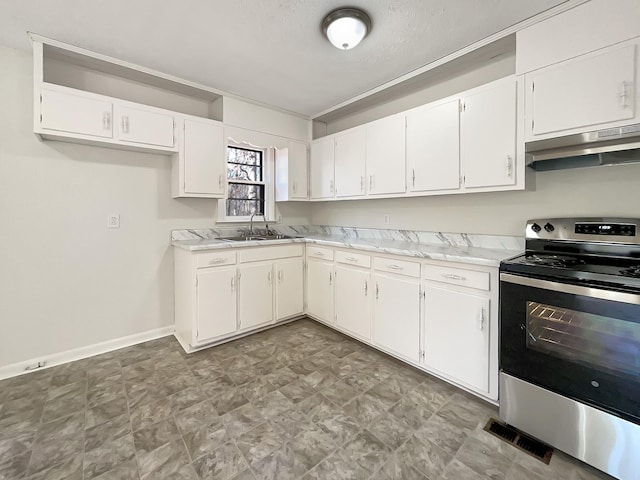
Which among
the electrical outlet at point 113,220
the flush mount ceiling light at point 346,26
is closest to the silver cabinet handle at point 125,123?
the electrical outlet at point 113,220

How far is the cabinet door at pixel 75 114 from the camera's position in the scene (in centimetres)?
224

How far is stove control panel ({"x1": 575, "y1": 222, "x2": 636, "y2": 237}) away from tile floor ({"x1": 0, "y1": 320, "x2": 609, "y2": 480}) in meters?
1.33

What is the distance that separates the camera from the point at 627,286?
4.37 ft

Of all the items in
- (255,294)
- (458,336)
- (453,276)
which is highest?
(453,276)

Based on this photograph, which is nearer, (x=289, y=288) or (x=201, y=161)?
(x=201, y=161)

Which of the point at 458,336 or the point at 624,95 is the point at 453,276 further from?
the point at 624,95

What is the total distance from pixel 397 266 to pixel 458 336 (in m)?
0.69

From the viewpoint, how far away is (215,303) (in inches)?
109

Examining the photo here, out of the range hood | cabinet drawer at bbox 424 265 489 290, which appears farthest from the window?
the range hood

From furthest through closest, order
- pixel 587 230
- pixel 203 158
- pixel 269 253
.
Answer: pixel 269 253, pixel 203 158, pixel 587 230

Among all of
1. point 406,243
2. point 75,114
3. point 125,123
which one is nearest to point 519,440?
point 406,243

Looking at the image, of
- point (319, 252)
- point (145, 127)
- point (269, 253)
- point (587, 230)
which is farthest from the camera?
point (319, 252)

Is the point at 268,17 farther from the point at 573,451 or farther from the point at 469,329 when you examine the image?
the point at 573,451

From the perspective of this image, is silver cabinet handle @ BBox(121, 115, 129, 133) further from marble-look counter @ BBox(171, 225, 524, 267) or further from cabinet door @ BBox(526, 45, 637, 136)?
cabinet door @ BBox(526, 45, 637, 136)
